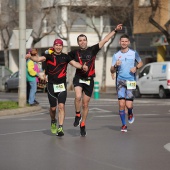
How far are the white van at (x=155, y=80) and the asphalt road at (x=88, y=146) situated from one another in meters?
14.0

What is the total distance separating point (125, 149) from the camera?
35.8 feet

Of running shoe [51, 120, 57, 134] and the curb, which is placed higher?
running shoe [51, 120, 57, 134]

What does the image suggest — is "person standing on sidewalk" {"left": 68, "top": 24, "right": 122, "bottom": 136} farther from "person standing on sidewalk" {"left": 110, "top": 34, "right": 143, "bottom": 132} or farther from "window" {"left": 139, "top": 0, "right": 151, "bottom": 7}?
"window" {"left": 139, "top": 0, "right": 151, "bottom": 7}

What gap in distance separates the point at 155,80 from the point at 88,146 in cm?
2142

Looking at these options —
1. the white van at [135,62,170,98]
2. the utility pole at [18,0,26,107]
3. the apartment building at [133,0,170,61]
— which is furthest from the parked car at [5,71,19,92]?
the utility pole at [18,0,26,107]

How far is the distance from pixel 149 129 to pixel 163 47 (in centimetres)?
2847

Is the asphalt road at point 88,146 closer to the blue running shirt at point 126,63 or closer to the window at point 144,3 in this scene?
the blue running shirt at point 126,63

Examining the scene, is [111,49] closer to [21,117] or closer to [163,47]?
[163,47]

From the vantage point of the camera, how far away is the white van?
31.3m

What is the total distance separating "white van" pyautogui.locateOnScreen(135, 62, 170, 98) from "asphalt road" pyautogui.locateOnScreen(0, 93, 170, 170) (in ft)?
46.0

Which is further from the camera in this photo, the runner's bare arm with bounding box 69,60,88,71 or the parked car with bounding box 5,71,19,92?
the parked car with bounding box 5,71,19,92

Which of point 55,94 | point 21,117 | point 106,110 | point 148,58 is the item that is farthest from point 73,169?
point 148,58

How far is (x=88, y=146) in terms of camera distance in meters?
11.4

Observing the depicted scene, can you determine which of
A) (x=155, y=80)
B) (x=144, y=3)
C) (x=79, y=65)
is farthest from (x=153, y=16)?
(x=79, y=65)
